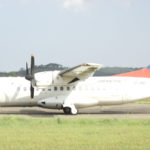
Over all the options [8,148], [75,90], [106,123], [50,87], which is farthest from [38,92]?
[8,148]

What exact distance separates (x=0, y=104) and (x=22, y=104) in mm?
1531

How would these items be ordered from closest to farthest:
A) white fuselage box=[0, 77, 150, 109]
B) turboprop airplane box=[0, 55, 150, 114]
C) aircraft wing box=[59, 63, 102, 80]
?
aircraft wing box=[59, 63, 102, 80]
turboprop airplane box=[0, 55, 150, 114]
white fuselage box=[0, 77, 150, 109]

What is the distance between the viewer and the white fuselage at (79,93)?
20.7 metres

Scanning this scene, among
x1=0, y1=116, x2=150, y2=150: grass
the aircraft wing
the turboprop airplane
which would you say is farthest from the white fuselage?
x1=0, y1=116, x2=150, y2=150: grass

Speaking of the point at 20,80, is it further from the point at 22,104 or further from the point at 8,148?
the point at 8,148

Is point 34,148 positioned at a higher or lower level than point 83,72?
lower

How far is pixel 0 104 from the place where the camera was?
20859 mm

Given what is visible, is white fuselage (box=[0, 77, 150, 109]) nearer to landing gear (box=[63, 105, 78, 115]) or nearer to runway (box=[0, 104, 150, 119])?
landing gear (box=[63, 105, 78, 115])

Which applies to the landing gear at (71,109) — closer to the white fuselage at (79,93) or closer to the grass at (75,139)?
the white fuselage at (79,93)

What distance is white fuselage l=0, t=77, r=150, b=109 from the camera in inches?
813

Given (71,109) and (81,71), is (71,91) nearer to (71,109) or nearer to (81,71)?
(71,109)

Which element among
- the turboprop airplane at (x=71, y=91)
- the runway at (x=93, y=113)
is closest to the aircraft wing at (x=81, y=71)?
the turboprop airplane at (x=71, y=91)

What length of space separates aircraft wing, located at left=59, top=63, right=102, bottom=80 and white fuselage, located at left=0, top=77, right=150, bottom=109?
38.3 inches

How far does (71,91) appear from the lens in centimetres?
2095
